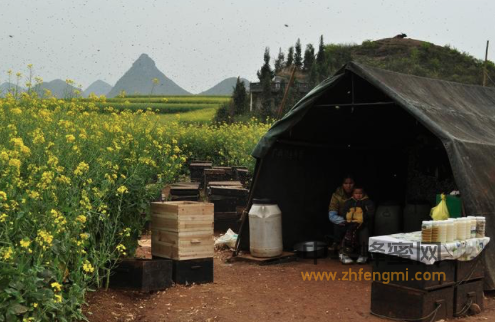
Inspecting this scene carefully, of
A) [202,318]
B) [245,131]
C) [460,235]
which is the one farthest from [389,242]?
[245,131]

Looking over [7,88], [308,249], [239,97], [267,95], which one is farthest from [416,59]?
[7,88]

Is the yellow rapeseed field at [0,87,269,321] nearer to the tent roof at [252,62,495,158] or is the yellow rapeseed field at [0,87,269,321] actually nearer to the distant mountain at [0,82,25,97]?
the distant mountain at [0,82,25,97]

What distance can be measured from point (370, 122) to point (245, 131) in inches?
409

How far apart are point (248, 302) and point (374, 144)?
5.83 metres

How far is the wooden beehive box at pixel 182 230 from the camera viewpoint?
7.70 metres

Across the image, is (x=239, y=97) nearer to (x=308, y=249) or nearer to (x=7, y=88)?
(x=308, y=249)

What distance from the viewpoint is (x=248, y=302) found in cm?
730

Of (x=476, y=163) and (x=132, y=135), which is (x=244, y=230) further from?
(x=476, y=163)

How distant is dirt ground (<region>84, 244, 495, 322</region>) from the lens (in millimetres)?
6587

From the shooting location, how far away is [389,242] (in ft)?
20.5

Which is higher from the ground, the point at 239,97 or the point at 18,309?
the point at 239,97

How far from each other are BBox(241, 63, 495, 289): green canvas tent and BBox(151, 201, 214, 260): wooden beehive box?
214cm

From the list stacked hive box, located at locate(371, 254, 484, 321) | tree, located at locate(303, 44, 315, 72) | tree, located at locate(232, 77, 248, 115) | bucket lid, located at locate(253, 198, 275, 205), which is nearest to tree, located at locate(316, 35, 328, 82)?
tree, located at locate(303, 44, 315, 72)

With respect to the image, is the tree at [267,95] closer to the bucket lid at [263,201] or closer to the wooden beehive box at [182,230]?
the bucket lid at [263,201]
